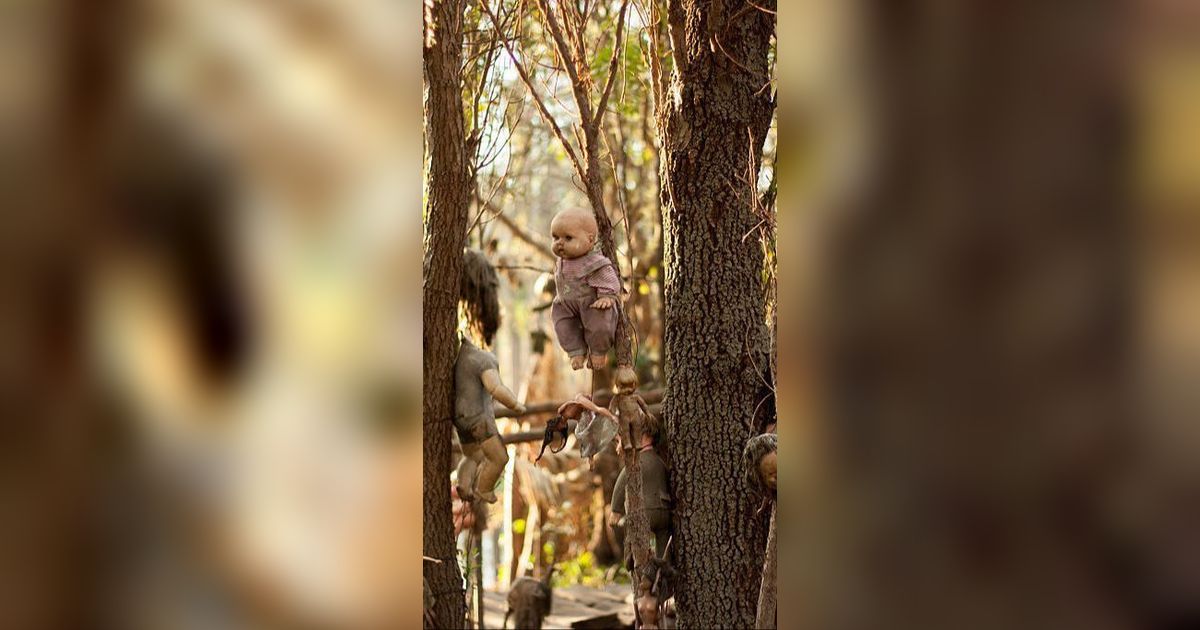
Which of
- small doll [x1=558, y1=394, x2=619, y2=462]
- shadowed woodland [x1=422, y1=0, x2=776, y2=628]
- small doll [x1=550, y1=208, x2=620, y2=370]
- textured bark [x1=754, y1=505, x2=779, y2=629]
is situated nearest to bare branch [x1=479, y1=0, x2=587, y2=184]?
shadowed woodland [x1=422, y1=0, x2=776, y2=628]

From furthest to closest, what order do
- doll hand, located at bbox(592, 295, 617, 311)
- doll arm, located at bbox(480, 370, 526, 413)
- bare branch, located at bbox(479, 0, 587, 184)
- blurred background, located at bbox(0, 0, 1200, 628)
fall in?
doll arm, located at bbox(480, 370, 526, 413)
bare branch, located at bbox(479, 0, 587, 184)
doll hand, located at bbox(592, 295, 617, 311)
blurred background, located at bbox(0, 0, 1200, 628)

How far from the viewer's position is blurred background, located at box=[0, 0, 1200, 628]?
437mm

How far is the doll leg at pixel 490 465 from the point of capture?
2564 mm

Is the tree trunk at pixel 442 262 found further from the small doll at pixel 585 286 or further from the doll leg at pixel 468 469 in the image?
the small doll at pixel 585 286

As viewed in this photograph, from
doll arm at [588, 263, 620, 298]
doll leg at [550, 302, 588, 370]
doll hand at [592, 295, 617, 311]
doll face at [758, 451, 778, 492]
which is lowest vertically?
doll face at [758, 451, 778, 492]

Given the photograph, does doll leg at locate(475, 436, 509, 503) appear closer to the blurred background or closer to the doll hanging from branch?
the doll hanging from branch

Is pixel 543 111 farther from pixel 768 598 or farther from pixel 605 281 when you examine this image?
pixel 768 598

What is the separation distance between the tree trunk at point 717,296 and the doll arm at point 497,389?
1.29ft

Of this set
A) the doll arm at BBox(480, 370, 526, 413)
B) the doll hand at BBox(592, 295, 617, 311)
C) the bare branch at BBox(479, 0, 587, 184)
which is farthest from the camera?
the doll arm at BBox(480, 370, 526, 413)
